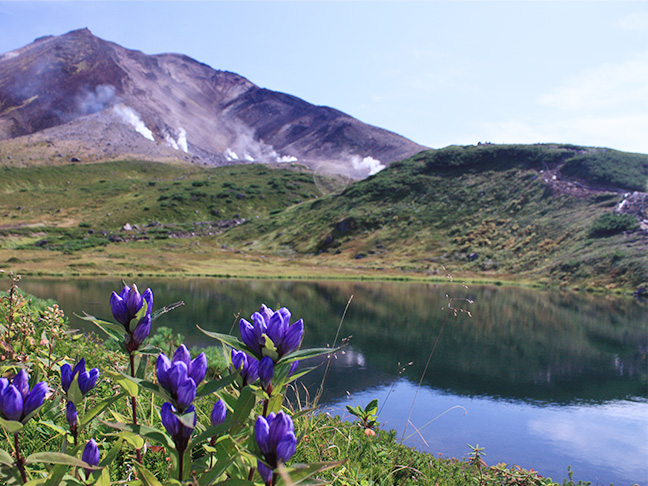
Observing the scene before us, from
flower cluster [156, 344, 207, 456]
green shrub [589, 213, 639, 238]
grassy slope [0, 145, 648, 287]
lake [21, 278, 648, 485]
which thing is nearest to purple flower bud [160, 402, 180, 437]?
flower cluster [156, 344, 207, 456]

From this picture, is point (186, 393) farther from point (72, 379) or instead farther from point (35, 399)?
point (72, 379)

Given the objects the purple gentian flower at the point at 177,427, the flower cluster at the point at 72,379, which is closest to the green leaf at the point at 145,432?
the purple gentian flower at the point at 177,427

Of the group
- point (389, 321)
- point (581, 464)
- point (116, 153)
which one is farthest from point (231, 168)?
point (581, 464)

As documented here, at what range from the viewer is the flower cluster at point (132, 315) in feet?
5.57

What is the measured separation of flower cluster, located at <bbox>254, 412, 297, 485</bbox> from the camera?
1.32 meters

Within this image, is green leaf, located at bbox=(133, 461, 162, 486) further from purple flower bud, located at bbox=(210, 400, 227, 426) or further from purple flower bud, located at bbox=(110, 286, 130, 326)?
purple flower bud, located at bbox=(110, 286, 130, 326)

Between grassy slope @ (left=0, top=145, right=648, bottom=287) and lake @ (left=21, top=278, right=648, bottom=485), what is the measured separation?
52.9 feet

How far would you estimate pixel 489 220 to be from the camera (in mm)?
62688

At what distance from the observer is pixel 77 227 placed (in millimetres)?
90750

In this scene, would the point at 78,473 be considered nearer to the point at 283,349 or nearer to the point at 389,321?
the point at 283,349

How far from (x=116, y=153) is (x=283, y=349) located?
20602cm

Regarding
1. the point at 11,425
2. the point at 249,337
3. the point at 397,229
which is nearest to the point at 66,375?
the point at 11,425

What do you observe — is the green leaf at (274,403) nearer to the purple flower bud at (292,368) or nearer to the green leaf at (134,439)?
the purple flower bud at (292,368)

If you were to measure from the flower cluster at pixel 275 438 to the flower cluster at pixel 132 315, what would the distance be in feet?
2.11
